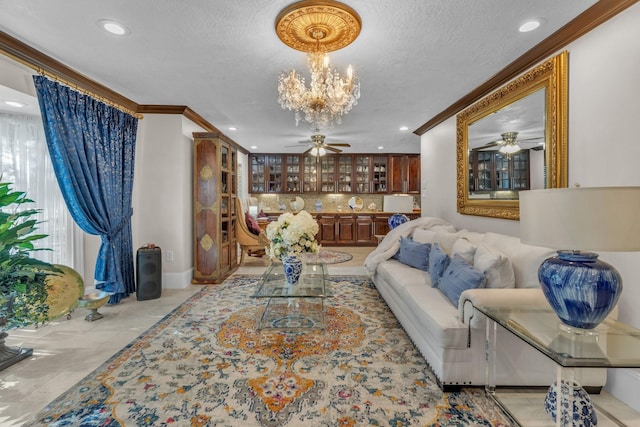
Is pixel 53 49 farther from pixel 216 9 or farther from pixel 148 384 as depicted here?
pixel 148 384

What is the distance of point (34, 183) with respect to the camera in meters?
3.28

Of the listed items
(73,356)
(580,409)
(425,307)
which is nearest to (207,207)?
(73,356)

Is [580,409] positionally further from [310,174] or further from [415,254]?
[310,174]

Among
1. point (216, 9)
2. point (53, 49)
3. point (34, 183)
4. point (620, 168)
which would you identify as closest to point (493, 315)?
point (620, 168)

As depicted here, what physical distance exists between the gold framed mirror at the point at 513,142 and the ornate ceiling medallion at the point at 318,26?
1.66m

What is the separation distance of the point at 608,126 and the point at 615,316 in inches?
48.1

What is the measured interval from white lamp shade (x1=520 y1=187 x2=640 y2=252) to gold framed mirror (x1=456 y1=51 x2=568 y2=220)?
1243mm

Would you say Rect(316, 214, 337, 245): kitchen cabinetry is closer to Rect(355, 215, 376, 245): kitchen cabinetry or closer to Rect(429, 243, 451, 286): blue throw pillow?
Rect(355, 215, 376, 245): kitchen cabinetry

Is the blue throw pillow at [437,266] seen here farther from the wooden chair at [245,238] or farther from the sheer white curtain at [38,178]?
the sheer white curtain at [38,178]

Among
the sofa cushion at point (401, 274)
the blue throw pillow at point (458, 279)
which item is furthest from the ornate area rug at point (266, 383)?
the blue throw pillow at point (458, 279)

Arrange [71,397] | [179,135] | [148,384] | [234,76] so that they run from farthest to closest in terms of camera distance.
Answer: [179,135] → [234,76] → [148,384] → [71,397]

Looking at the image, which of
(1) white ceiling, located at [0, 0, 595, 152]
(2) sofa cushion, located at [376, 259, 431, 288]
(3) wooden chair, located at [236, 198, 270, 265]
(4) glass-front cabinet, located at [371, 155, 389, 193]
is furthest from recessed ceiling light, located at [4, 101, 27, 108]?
(4) glass-front cabinet, located at [371, 155, 389, 193]

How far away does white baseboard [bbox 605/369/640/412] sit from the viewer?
1788 mm

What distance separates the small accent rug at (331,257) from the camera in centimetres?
607
